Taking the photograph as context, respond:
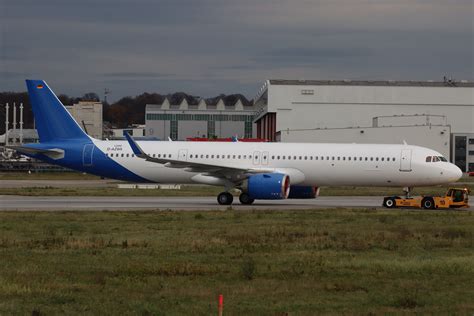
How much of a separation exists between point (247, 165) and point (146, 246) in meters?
20.4

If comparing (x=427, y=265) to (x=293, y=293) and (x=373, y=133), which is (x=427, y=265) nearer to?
(x=293, y=293)

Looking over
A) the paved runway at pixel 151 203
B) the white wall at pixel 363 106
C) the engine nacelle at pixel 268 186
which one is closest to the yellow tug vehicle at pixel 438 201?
the paved runway at pixel 151 203

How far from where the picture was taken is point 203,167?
40469mm

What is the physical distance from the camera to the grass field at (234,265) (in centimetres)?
1434

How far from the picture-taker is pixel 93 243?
2283 cm

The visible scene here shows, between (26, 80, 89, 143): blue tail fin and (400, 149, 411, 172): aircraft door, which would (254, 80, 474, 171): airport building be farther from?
(400, 149, 411, 172): aircraft door

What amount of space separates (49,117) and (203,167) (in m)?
9.21

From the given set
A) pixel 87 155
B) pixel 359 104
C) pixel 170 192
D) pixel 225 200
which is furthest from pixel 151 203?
pixel 359 104

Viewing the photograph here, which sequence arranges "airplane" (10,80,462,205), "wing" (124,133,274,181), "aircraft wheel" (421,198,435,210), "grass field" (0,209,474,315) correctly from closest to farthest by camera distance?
"grass field" (0,209,474,315) < "aircraft wheel" (421,198,435,210) < "wing" (124,133,274,181) < "airplane" (10,80,462,205)

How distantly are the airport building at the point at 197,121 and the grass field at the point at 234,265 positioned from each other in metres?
109

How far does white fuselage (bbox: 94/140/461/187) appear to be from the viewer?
41688 mm

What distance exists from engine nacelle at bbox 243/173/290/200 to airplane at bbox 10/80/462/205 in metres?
0.35

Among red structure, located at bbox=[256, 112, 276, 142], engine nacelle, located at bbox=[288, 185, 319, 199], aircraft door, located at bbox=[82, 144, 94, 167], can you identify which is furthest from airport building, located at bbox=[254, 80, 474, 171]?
aircraft door, located at bbox=[82, 144, 94, 167]

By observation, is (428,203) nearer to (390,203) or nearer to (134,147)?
(390,203)
